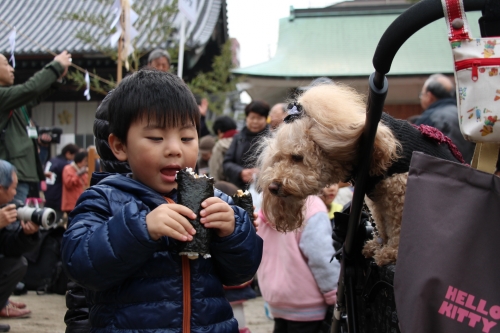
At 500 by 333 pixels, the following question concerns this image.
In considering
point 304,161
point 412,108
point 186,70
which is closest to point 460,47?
point 304,161

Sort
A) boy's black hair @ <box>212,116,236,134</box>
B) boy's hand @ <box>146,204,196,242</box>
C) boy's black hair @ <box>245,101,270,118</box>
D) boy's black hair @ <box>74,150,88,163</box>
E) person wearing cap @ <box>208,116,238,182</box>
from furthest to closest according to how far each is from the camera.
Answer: boy's black hair @ <box>74,150,88,163</box> < boy's black hair @ <box>212,116,236,134</box> < person wearing cap @ <box>208,116,238,182</box> < boy's black hair @ <box>245,101,270,118</box> < boy's hand @ <box>146,204,196,242</box>

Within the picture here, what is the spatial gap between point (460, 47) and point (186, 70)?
44.0 ft

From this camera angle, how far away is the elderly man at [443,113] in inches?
199

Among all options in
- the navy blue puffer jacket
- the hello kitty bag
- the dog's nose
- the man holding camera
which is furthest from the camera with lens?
the hello kitty bag

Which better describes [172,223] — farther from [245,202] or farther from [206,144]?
[206,144]

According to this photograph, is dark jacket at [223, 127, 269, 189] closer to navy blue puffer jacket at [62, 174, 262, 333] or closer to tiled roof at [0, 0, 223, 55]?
navy blue puffer jacket at [62, 174, 262, 333]

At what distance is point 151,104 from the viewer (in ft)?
5.87

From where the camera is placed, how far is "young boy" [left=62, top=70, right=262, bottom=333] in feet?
5.24

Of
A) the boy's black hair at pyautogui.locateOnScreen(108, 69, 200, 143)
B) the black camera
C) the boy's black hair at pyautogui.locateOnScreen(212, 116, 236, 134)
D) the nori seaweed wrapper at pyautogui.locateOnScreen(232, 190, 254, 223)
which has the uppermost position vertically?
the boy's black hair at pyautogui.locateOnScreen(108, 69, 200, 143)

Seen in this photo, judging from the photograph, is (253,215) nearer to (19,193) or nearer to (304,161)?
(304,161)

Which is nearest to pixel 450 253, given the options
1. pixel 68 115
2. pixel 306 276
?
pixel 306 276

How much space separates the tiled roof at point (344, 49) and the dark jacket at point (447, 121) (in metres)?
5.67

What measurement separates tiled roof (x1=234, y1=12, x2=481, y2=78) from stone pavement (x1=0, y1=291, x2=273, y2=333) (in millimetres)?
6380

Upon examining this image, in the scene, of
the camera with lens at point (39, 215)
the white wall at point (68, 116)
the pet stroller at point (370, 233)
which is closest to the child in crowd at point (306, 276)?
the pet stroller at point (370, 233)
